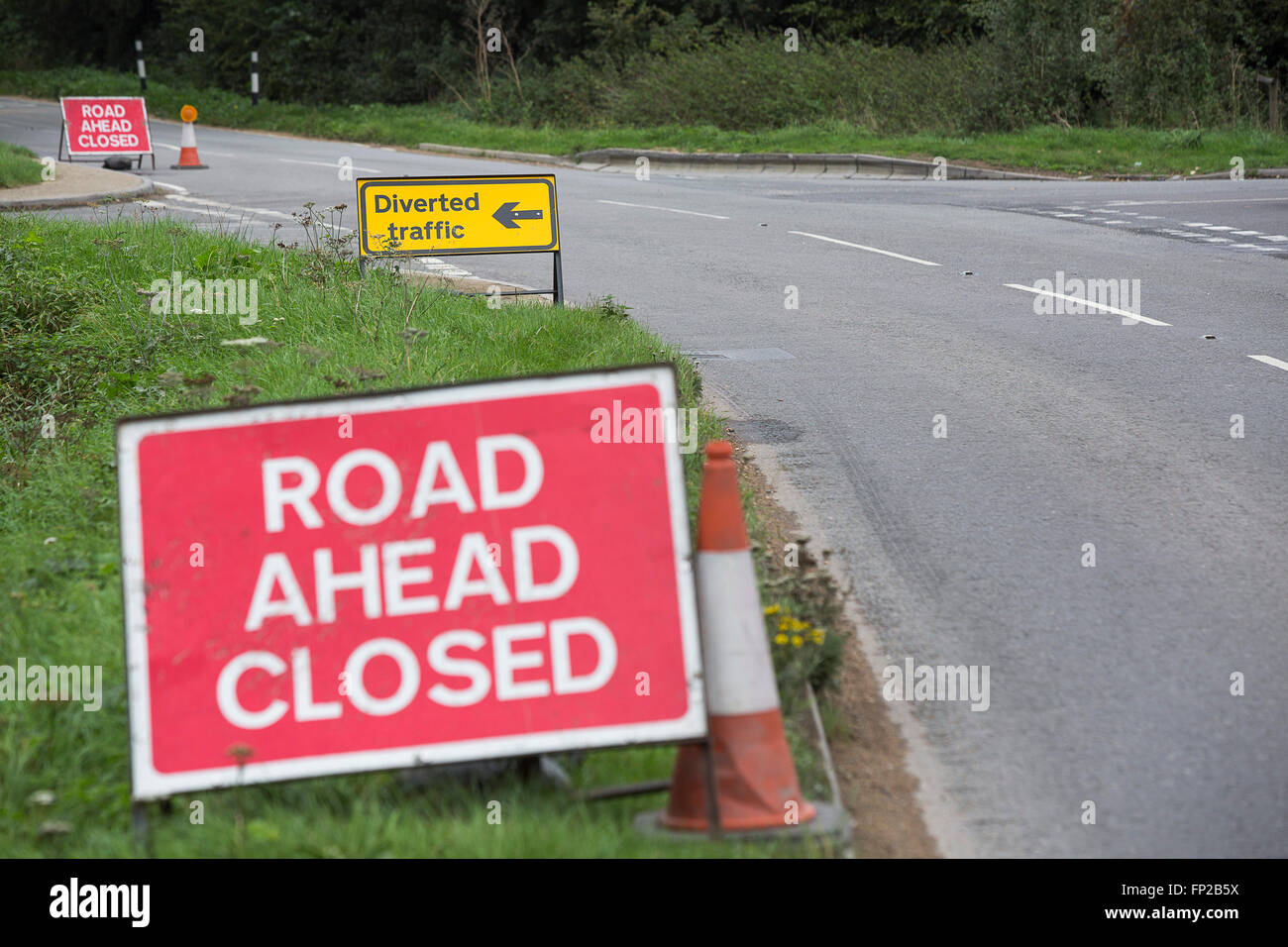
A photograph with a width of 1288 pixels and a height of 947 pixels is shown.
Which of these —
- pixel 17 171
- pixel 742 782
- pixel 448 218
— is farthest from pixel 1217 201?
pixel 742 782

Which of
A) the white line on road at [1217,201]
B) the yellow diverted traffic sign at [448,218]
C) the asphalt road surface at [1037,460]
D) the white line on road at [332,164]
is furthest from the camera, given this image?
the white line on road at [332,164]

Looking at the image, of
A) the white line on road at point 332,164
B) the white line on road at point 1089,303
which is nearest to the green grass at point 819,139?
the white line on road at point 332,164

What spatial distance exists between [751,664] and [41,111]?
4064 centimetres

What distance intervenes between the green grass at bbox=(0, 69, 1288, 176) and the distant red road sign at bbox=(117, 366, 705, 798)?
2052 cm

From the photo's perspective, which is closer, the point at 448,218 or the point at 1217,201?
the point at 448,218

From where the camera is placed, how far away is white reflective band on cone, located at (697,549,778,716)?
3.77 metres

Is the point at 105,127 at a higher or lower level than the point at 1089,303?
higher

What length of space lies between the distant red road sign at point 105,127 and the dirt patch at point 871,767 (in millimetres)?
21022

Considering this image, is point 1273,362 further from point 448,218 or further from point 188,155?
point 188,155

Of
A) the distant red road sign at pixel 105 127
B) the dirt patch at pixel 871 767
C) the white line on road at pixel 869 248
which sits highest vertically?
the distant red road sign at pixel 105 127

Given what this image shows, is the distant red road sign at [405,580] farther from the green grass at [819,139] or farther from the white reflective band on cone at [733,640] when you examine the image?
the green grass at [819,139]

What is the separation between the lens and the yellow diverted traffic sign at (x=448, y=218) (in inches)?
376

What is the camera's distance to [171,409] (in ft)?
23.6

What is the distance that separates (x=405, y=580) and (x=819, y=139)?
2398 cm
